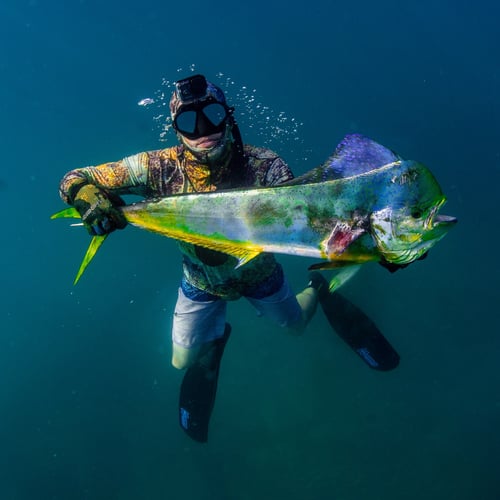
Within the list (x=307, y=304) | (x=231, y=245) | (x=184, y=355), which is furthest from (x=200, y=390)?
(x=231, y=245)

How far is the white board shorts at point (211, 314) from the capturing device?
3.74 meters

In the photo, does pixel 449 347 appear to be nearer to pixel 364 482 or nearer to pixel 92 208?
pixel 364 482

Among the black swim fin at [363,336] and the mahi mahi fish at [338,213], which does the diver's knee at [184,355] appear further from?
the mahi mahi fish at [338,213]

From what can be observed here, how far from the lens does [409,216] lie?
4.17ft

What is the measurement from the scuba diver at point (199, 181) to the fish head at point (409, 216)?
581 mm

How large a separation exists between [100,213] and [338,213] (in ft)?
3.54

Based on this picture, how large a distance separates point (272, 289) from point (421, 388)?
4558 millimetres

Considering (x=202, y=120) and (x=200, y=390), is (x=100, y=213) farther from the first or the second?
(x=200, y=390)

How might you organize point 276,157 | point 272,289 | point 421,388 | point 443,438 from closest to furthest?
point 276,157, point 272,289, point 443,438, point 421,388

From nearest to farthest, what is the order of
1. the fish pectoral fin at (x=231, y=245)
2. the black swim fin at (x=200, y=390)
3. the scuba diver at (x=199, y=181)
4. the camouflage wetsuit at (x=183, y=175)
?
the fish pectoral fin at (x=231, y=245) → the scuba diver at (x=199, y=181) → the camouflage wetsuit at (x=183, y=175) → the black swim fin at (x=200, y=390)

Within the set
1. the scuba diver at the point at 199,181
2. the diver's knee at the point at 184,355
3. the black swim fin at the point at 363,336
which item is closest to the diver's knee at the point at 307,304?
the black swim fin at the point at 363,336

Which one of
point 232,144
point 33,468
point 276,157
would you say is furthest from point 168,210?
point 33,468

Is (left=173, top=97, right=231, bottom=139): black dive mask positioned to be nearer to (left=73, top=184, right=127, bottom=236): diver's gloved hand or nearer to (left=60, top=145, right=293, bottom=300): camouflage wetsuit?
(left=60, top=145, right=293, bottom=300): camouflage wetsuit

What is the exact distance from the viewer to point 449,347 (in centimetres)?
728
